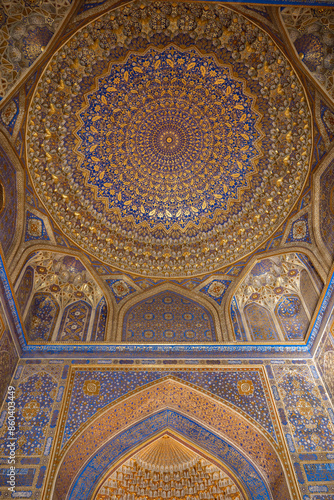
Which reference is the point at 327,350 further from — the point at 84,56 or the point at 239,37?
the point at 84,56

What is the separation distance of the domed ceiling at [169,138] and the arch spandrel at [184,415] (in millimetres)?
3203

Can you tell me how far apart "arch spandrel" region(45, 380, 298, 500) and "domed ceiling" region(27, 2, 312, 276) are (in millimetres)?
3203

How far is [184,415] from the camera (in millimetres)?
7020

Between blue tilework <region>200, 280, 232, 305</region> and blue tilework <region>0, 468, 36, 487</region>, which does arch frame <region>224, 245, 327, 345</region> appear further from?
blue tilework <region>0, 468, 36, 487</region>

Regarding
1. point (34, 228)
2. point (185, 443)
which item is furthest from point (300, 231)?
point (34, 228)

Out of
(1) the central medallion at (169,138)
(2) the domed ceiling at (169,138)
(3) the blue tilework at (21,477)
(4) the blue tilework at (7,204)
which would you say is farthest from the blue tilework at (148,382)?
(1) the central medallion at (169,138)

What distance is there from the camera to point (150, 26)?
7.24 m

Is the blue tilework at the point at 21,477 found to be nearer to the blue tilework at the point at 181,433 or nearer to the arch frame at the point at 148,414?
the arch frame at the point at 148,414

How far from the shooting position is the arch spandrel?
6039mm

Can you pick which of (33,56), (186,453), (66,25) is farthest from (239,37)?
(186,453)

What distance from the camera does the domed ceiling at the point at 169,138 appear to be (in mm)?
7199

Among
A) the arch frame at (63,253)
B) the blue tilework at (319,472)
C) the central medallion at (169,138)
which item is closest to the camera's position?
the blue tilework at (319,472)

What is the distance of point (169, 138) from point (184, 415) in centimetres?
632

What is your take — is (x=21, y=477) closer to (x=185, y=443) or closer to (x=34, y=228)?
(x=185, y=443)
